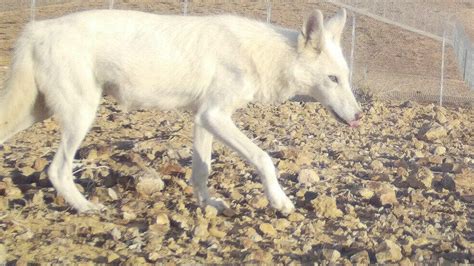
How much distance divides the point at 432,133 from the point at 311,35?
13.7 feet

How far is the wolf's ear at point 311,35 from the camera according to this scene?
18.9 feet

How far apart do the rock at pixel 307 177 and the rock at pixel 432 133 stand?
3337mm

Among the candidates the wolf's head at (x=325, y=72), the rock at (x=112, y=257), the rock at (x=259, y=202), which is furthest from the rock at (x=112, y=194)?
the wolf's head at (x=325, y=72)

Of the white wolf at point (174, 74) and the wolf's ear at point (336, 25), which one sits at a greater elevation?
the wolf's ear at point (336, 25)

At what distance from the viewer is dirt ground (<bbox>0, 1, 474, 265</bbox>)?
14.7 feet

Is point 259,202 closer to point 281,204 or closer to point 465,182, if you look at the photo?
A: point 281,204

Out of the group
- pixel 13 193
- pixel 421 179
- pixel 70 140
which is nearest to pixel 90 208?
pixel 70 140

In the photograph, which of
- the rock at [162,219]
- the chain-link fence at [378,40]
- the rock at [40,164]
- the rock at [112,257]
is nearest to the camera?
the rock at [112,257]

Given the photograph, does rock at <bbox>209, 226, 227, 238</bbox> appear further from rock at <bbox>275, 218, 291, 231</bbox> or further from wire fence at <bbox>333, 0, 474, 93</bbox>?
wire fence at <bbox>333, 0, 474, 93</bbox>

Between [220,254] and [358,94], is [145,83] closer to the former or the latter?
[220,254]

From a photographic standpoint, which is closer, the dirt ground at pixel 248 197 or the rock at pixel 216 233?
the dirt ground at pixel 248 197

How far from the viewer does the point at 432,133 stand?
9328 mm

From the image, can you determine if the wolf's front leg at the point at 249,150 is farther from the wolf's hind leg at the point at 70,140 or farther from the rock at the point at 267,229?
the wolf's hind leg at the point at 70,140

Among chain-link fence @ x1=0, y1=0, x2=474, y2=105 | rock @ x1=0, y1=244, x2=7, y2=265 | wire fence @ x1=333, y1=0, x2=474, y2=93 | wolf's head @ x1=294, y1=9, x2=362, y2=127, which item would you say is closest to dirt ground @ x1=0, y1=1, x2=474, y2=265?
rock @ x1=0, y1=244, x2=7, y2=265
